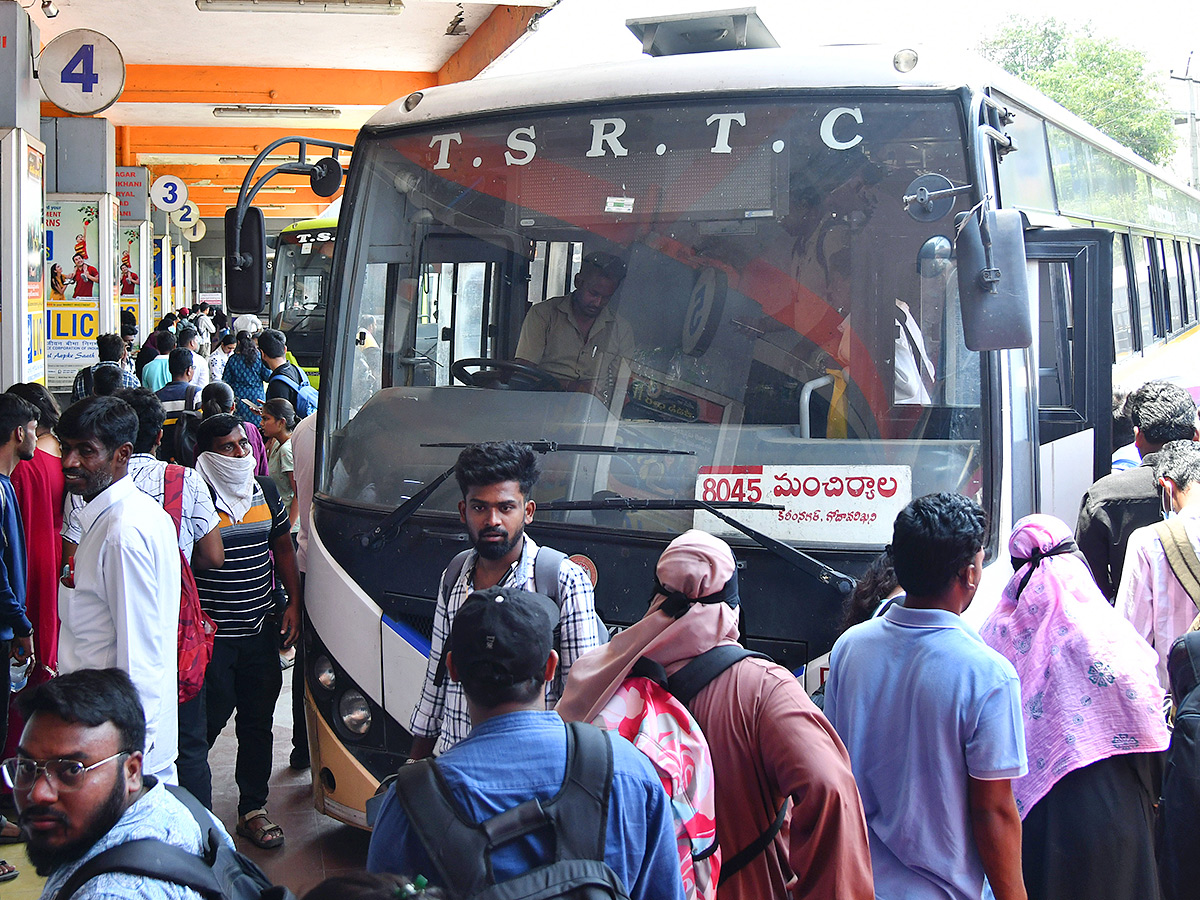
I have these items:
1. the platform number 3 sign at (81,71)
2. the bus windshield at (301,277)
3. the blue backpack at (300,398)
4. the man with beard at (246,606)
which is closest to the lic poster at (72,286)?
the bus windshield at (301,277)

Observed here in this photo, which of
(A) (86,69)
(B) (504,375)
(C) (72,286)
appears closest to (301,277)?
(C) (72,286)

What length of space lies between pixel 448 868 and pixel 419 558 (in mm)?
2084

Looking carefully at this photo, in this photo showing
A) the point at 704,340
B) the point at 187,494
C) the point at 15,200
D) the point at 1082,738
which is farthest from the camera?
the point at 15,200

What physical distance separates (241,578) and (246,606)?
0.39 ft

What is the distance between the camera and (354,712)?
4.01 metres

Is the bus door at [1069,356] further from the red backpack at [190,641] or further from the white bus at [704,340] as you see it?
the red backpack at [190,641]

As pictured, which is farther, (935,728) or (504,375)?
(504,375)

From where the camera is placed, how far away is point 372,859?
6.25 feet

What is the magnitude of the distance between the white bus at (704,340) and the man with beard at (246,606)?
0.45 meters

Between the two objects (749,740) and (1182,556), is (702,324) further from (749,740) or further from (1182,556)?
(749,740)

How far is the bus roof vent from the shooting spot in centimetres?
462

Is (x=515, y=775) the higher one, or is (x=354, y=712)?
(x=515, y=775)

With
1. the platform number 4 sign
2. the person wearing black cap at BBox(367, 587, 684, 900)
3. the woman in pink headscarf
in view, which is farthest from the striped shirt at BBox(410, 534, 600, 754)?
the platform number 4 sign

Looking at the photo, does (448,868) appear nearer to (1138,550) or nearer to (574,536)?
(574,536)
